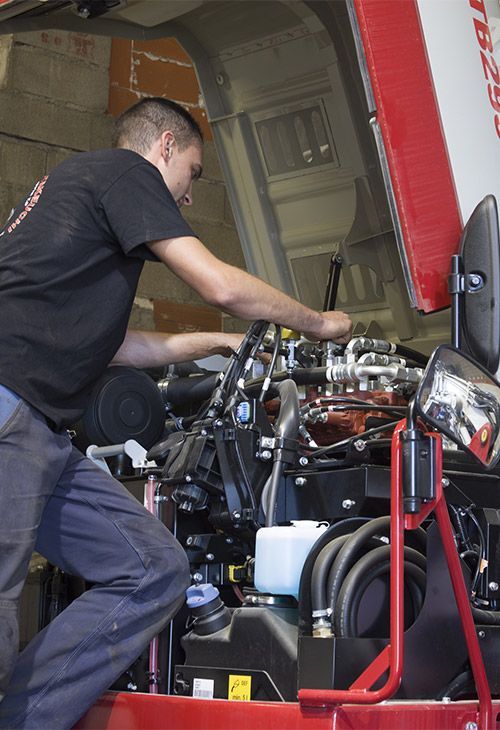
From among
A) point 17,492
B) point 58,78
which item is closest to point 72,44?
point 58,78

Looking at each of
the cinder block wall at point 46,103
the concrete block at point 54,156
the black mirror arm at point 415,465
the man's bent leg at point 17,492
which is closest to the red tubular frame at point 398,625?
the black mirror arm at point 415,465

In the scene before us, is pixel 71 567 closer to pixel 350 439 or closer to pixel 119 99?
pixel 350 439

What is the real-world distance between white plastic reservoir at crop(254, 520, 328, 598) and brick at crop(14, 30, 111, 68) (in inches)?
147

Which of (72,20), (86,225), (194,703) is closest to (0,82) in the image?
(72,20)

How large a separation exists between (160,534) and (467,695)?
77 cm

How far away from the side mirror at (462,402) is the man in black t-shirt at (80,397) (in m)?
0.64

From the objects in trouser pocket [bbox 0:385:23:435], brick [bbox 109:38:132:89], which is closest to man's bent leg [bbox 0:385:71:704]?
trouser pocket [bbox 0:385:23:435]

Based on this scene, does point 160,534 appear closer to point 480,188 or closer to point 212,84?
point 480,188

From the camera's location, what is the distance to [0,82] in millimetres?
5348

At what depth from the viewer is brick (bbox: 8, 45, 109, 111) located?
5.39 m

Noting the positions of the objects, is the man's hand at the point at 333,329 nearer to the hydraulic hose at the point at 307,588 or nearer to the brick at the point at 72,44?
the hydraulic hose at the point at 307,588

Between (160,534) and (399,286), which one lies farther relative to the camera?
(399,286)

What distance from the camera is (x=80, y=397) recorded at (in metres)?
2.61

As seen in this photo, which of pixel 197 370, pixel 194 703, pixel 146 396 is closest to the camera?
pixel 194 703
